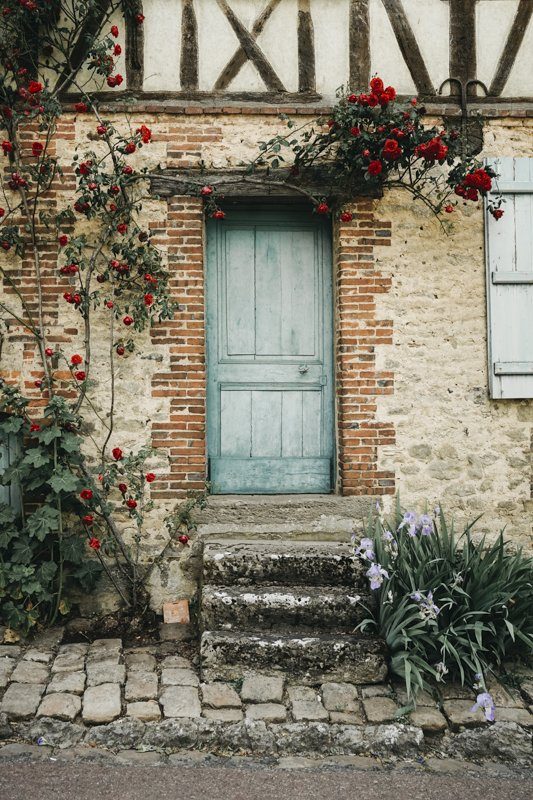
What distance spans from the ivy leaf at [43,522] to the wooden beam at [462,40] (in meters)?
4.11

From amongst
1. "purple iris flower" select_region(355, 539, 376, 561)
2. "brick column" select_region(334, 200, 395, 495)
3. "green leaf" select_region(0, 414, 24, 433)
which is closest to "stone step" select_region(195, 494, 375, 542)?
"brick column" select_region(334, 200, 395, 495)

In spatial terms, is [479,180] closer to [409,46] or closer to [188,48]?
[409,46]

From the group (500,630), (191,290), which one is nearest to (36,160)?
(191,290)

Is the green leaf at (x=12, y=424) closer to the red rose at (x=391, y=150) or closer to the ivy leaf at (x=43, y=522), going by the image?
the ivy leaf at (x=43, y=522)

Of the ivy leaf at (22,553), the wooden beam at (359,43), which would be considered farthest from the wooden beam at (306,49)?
the ivy leaf at (22,553)

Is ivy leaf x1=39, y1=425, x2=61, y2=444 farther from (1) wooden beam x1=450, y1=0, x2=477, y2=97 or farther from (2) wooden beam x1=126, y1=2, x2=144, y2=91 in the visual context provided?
(1) wooden beam x1=450, y1=0, x2=477, y2=97

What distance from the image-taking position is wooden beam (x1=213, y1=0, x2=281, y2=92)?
5109mm

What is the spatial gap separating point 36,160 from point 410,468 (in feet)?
11.3

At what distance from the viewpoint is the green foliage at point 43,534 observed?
174 inches

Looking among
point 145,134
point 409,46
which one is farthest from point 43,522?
point 409,46

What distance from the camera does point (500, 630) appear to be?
4164 mm

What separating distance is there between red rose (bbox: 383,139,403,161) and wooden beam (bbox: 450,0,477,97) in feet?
3.41

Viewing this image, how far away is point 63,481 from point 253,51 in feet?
10.9

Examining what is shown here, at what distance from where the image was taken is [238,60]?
16.8ft
